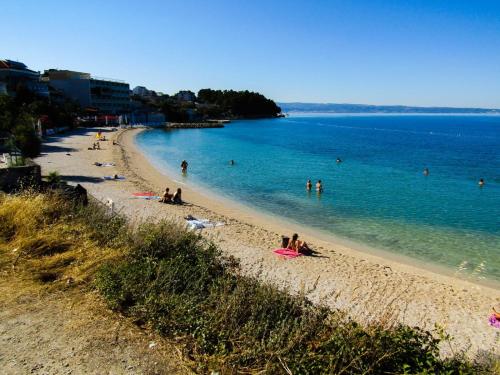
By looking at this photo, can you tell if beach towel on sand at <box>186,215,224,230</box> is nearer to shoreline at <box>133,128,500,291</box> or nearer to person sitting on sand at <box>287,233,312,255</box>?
shoreline at <box>133,128,500,291</box>

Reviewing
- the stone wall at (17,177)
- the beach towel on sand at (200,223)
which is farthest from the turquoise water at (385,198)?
the stone wall at (17,177)

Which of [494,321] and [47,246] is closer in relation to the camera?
[47,246]

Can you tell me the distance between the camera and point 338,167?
44188mm

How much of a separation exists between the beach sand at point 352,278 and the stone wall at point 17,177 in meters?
3.54

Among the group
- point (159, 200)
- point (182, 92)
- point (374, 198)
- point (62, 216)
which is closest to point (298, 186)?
point (374, 198)

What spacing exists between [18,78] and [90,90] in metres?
31.5

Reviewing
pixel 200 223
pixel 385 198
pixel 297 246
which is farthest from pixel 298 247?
pixel 385 198

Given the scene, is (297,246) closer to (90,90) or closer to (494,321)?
(494,321)

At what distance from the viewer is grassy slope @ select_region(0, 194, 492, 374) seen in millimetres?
4695

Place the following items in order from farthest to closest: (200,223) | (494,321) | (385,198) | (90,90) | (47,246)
Result: 1. (90,90)
2. (385,198)
3. (200,223)
4. (494,321)
5. (47,246)

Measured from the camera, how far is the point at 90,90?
350 ft

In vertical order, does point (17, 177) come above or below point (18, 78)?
below

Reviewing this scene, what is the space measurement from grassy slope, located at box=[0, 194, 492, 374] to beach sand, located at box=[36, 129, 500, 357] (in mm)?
821

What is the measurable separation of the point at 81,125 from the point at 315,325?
88623 mm
